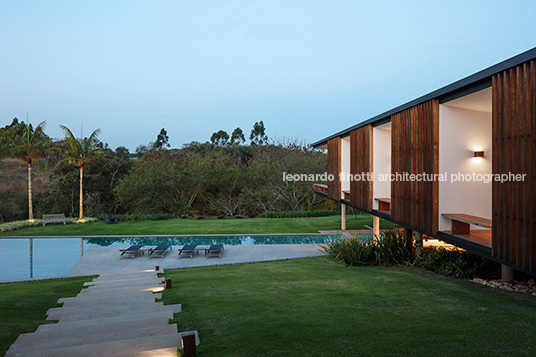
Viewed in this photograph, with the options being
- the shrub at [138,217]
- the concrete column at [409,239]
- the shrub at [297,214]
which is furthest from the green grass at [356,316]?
the shrub at [138,217]

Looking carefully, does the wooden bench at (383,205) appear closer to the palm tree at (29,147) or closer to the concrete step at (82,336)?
the concrete step at (82,336)

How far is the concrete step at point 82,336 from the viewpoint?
3369mm

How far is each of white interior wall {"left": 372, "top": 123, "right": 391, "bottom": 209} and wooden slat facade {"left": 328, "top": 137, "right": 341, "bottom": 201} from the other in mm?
3392

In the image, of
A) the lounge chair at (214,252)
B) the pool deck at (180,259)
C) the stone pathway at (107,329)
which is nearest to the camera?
the stone pathway at (107,329)

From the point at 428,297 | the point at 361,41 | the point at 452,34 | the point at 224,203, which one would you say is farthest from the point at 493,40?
the point at 428,297

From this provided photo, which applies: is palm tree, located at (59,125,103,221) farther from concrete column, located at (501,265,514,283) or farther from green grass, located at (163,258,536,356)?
concrete column, located at (501,265,514,283)

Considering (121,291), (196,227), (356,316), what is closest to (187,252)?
(121,291)

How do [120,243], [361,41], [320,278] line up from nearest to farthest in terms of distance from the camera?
1. [320,278]
2. [120,243]
3. [361,41]

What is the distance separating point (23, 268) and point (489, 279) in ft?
38.3

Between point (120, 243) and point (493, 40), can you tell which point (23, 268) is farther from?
point (493, 40)

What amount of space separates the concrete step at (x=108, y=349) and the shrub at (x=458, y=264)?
5662 mm

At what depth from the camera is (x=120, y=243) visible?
14117mm

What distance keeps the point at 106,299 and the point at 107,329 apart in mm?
2028

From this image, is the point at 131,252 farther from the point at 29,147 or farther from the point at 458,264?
the point at 29,147
